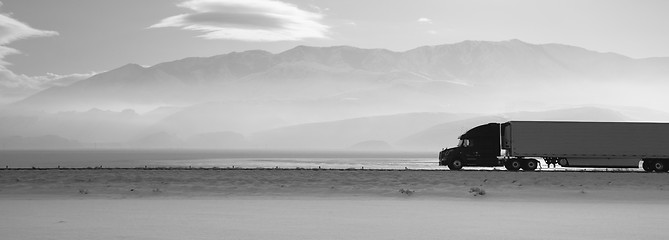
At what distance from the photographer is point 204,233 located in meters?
17.7

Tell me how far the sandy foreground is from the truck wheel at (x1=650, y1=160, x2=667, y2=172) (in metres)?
6.43

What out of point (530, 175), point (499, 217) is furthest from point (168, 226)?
point (530, 175)

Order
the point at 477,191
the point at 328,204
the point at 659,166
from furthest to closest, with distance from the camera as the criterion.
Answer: the point at 659,166, the point at 477,191, the point at 328,204

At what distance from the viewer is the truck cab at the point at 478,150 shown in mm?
46688

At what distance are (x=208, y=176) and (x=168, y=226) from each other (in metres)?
20.5

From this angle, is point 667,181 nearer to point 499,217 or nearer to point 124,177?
point 499,217

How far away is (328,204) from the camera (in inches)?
1067

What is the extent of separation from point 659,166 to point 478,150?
42.3ft

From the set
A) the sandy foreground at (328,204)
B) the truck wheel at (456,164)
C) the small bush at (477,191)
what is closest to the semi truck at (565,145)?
the truck wheel at (456,164)

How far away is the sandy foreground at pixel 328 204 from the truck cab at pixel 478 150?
504 cm

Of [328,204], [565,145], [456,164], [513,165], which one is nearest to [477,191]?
[328,204]

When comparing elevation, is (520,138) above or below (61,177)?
above

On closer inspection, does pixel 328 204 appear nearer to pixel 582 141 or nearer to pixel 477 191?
pixel 477 191

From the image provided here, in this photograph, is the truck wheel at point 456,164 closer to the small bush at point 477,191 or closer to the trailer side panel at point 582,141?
the trailer side panel at point 582,141
